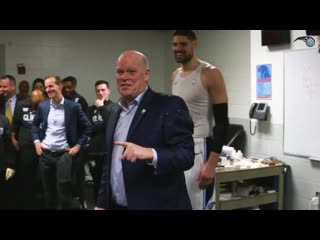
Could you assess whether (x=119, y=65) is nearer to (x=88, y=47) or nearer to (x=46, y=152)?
(x=46, y=152)

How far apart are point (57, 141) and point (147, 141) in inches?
87.0

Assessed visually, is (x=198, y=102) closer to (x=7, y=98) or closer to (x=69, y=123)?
(x=69, y=123)

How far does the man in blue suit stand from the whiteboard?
6.78 ft

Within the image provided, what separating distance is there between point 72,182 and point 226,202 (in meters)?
1.46

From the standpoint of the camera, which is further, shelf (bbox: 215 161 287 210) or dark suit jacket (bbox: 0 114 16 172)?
dark suit jacket (bbox: 0 114 16 172)

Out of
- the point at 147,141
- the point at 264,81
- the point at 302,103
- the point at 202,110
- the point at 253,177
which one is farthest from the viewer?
the point at 264,81

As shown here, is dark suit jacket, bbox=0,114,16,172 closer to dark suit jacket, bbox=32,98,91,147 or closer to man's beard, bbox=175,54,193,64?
dark suit jacket, bbox=32,98,91,147

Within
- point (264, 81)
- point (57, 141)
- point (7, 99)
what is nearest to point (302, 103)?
point (264, 81)

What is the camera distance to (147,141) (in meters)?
1.76

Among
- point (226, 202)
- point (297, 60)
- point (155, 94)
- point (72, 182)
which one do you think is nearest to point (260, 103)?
Result: point (297, 60)

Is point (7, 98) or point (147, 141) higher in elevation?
point (7, 98)

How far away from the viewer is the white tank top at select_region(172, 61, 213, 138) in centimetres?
235

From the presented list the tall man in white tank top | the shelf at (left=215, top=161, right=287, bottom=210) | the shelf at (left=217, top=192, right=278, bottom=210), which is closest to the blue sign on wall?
the shelf at (left=215, top=161, right=287, bottom=210)

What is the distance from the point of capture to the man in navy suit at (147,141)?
5.77 ft
